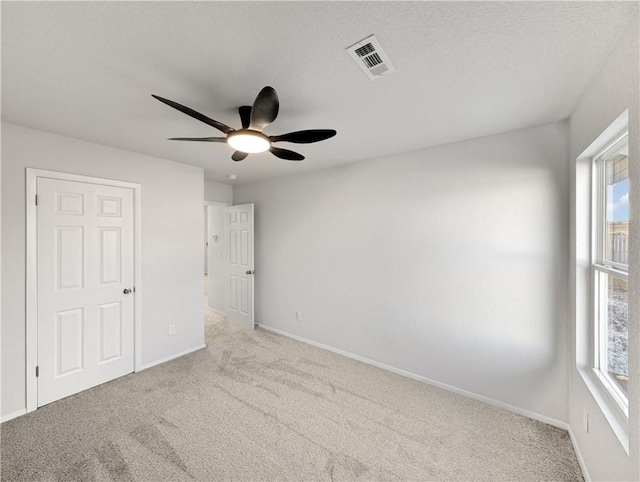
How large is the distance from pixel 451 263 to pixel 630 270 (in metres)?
1.47

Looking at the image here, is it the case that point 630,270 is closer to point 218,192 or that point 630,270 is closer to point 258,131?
point 258,131

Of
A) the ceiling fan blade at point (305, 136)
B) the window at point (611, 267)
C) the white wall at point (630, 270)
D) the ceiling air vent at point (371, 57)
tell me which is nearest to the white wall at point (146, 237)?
the ceiling fan blade at point (305, 136)

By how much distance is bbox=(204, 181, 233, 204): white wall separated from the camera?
14.5 ft

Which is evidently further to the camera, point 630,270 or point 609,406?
point 609,406

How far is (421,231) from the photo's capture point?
2.78 metres

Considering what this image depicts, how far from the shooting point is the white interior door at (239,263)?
4301mm

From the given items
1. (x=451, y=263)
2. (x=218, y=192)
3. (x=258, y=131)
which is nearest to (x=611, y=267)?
(x=451, y=263)

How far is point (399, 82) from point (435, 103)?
42cm

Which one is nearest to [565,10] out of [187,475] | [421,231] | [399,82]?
[399,82]

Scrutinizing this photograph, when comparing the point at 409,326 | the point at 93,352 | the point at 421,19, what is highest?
the point at 421,19

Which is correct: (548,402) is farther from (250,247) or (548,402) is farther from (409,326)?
(250,247)

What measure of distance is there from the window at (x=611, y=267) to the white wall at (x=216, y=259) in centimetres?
479

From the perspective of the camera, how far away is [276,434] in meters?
2.01

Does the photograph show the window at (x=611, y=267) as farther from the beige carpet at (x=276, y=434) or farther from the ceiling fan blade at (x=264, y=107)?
the ceiling fan blade at (x=264, y=107)
